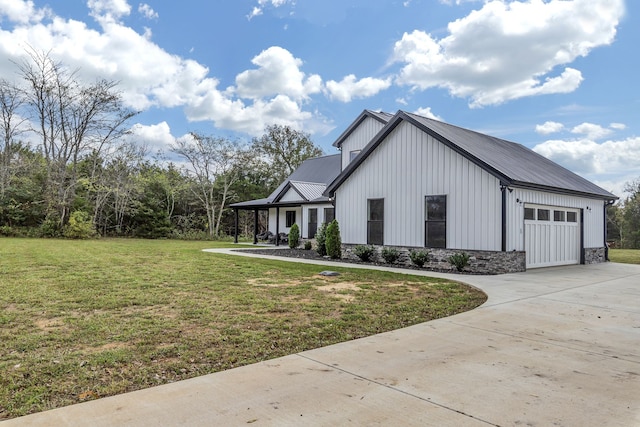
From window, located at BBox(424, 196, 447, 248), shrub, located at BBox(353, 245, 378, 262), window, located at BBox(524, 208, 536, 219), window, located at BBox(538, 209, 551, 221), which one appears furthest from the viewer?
shrub, located at BBox(353, 245, 378, 262)

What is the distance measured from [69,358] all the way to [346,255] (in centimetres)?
1159

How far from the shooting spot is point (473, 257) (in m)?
11.5

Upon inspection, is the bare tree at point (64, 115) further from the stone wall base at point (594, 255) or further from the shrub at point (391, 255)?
the stone wall base at point (594, 255)

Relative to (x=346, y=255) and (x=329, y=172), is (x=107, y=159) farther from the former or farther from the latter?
(x=346, y=255)

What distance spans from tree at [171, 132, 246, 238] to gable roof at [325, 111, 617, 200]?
17349 mm

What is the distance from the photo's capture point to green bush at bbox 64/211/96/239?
78.5 feet

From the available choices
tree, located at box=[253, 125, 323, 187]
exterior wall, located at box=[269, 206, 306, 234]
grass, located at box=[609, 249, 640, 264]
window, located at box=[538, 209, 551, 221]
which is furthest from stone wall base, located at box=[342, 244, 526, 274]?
tree, located at box=[253, 125, 323, 187]

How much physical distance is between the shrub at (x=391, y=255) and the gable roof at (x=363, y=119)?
7004mm

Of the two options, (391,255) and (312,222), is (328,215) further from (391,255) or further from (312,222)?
(391,255)

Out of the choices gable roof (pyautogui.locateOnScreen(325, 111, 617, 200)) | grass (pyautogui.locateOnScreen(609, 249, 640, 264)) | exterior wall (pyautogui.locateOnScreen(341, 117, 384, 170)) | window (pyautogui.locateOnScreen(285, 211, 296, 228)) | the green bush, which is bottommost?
grass (pyautogui.locateOnScreen(609, 249, 640, 264))

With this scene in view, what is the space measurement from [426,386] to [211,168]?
1183 inches

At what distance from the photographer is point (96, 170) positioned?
91.0ft

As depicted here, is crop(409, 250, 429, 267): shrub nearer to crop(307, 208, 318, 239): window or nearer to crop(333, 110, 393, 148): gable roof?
crop(333, 110, 393, 148): gable roof

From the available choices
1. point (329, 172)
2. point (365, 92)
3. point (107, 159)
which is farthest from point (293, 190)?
point (107, 159)
